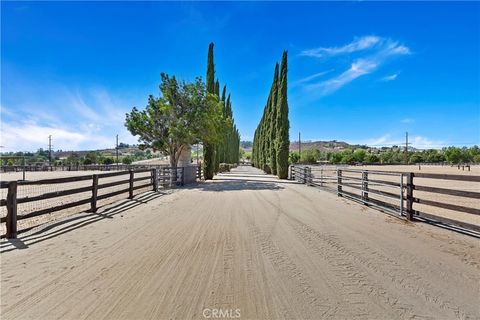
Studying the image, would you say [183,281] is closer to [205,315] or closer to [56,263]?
[205,315]

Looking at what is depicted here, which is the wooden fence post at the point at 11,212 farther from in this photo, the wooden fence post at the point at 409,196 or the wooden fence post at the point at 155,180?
the wooden fence post at the point at 409,196

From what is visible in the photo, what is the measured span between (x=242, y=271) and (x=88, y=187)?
6019 mm

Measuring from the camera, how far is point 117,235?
18.0ft

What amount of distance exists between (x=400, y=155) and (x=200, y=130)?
11287 centimetres

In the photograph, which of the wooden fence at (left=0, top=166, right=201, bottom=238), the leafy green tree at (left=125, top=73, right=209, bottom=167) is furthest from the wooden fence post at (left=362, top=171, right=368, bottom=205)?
the leafy green tree at (left=125, top=73, right=209, bottom=167)

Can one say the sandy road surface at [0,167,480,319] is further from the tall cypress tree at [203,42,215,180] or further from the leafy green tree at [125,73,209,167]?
the tall cypress tree at [203,42,215,180]

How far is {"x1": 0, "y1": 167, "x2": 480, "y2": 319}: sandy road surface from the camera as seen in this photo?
9.18 ft

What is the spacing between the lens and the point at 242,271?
369 centimetres

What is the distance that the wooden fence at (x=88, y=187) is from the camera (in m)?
5.24

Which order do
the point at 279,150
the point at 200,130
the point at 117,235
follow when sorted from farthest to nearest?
the point at 279,150 < the point at 200,130 < the point at 117,235

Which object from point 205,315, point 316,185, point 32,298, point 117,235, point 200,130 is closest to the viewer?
point 205,315

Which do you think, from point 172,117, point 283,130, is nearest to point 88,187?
point 172,117

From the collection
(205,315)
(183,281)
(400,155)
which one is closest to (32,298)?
(183,281)

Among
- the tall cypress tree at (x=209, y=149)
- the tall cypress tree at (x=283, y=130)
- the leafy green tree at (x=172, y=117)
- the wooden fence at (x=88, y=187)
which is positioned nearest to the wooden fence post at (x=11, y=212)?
the wooden fence at (x=88, y=187)
